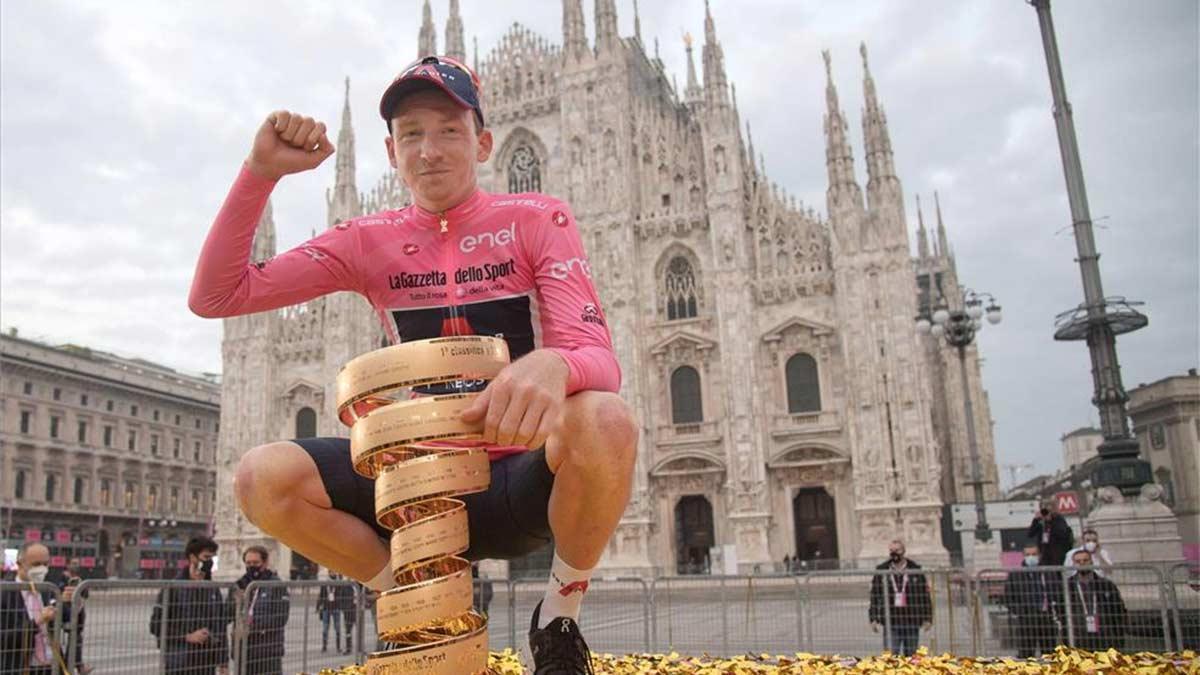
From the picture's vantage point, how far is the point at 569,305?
176cm

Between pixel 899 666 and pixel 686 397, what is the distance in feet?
75.8

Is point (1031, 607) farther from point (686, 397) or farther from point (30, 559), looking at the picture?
point (686, 397)

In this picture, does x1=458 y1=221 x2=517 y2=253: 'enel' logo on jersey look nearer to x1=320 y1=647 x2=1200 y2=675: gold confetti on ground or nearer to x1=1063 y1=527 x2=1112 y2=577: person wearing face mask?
x1=320 y1=647 x2=1200 y2=675: gold confetti on ground

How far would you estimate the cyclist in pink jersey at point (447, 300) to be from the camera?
1702 mm

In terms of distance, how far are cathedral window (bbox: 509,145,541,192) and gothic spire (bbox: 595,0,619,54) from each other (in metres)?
4.35

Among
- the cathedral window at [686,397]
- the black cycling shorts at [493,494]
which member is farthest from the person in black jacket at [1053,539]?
the cathedral window at [686,397]

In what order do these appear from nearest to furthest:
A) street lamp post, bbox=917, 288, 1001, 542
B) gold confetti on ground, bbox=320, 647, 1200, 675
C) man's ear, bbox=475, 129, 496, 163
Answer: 1. man's ear, bbox=475, 129, 496, 163
2. gold confetti on ground, bbox=320, 647, 1200, 675
3. street lamp post, bbox=917, 288, 1001, 542

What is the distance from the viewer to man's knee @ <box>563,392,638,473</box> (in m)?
1.54

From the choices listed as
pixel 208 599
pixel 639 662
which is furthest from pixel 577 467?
pixel 208 599

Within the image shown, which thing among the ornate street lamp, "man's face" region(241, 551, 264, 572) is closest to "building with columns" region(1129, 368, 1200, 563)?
the ornate street lamp

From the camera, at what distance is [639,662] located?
11.0 feet

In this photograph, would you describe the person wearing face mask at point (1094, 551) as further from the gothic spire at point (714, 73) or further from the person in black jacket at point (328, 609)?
the gothic spire at point (714, 73)

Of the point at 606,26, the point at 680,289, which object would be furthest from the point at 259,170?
the point at 606,26

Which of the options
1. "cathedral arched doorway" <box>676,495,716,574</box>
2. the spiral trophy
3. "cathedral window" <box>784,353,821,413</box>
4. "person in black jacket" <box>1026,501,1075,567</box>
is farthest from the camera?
"cathedral arched doorway" <box>676,495,716,574</box>
